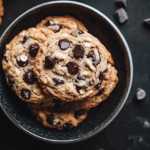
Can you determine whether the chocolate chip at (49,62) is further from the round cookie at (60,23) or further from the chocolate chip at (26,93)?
the round cookie at (60,23)

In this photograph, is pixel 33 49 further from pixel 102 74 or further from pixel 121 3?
pixel 121 3

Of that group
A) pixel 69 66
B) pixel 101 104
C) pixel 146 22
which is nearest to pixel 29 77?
pixel 69 66

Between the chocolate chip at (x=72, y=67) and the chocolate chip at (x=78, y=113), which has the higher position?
the chocolate chip at (x=72, y=67)

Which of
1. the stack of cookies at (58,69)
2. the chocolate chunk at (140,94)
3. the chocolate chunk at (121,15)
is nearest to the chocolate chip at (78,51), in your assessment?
the stack of cookies at (58,69)

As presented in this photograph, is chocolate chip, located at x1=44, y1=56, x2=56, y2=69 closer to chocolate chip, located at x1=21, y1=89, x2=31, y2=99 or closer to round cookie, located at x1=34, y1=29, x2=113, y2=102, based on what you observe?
round cookie, located at x1=34, y1=29, x2=113, y2=102

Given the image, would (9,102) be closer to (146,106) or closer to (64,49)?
(64,49)

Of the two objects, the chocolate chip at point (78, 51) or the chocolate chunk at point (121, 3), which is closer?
the chocolate chip at point (78, 51)
